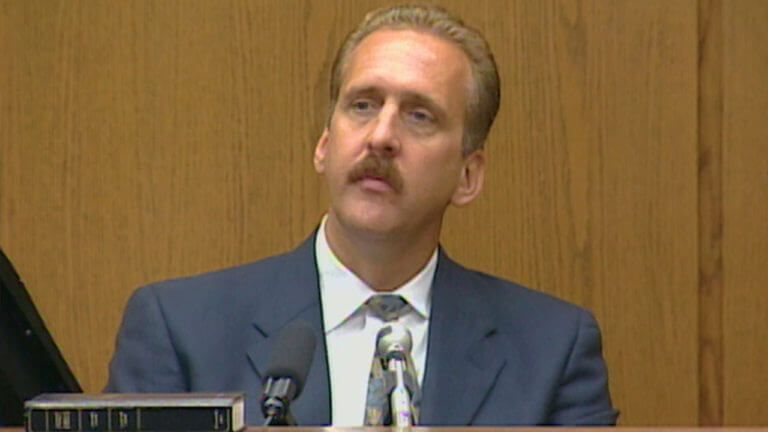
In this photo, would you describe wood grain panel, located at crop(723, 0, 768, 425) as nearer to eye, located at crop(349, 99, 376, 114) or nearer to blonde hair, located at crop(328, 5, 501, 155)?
blonde hair, located at crop(328, 5, 501, 155)

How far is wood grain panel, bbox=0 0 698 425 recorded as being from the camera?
2.72m

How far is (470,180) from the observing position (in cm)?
237

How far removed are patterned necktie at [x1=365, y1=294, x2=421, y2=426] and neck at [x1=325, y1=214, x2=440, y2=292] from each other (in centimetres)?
4

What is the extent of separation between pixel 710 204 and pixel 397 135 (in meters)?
0.88

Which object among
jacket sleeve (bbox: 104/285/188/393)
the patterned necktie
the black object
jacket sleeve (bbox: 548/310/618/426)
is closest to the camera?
the black object

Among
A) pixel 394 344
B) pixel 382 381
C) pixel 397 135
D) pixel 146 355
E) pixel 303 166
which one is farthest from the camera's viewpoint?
pixel 303 166

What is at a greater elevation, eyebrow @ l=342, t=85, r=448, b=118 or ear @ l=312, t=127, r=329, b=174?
eyebrow @ l=342, t=85, r=448, b=118

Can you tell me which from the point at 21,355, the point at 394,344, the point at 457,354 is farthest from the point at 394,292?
the point at 21,355

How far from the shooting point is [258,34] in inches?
108

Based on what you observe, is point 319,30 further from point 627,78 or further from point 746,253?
point 746,253

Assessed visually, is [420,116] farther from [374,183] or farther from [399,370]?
[399,370]

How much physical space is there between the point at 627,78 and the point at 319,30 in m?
0.63

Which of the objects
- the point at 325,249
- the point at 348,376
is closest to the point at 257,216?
the point at 325,249

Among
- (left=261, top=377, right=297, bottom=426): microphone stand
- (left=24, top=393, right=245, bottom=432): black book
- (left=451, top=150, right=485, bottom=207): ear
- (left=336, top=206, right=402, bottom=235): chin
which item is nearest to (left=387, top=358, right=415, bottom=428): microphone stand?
(left=261, top=377, right=297, bottom=426): microphone stand
